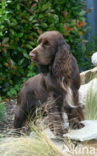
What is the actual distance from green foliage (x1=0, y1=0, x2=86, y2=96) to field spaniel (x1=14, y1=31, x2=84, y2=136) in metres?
1.68

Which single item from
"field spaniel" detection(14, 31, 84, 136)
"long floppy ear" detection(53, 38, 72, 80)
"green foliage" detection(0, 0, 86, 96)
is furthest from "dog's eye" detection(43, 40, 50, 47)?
"green foliage" detection(0, 0, 86, 96)

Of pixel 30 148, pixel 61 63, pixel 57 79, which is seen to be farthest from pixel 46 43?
pixel 30 148

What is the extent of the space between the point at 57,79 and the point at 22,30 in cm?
217

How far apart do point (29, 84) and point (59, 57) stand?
0.68 metres

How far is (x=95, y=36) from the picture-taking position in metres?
6.81

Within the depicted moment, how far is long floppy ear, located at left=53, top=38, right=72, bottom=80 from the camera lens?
11.0ft

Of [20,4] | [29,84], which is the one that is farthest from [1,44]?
[29,84]

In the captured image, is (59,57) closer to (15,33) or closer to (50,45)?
(50,45)

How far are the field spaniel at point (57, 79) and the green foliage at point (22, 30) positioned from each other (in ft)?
5.53

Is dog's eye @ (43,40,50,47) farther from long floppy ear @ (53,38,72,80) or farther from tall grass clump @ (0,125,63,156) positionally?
tall grass clump @ (0,125,63,156)

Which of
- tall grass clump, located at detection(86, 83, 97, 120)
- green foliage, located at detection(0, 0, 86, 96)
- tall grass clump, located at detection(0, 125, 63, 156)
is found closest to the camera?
tall grass clump, located at detection(0, 125, 63, 156)

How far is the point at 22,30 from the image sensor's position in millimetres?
5359

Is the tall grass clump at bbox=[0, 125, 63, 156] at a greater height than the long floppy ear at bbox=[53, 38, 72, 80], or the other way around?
the long floppy ear at bbox=[53, 38, 72, 80]

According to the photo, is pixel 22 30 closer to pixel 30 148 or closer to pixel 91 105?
pixel 91 105
